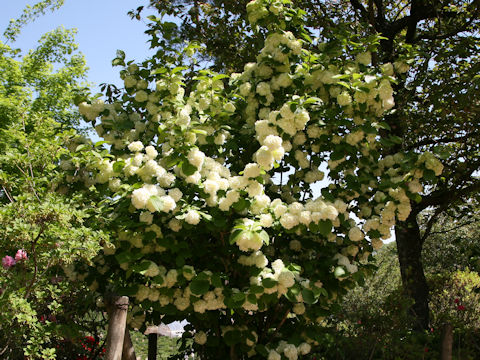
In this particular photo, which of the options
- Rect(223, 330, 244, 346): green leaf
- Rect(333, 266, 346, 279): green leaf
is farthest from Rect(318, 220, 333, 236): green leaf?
Rect(223, 330, 244, 346): green leaf

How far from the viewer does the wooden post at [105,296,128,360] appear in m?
2.65

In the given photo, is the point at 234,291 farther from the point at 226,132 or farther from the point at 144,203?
the point at 226,132

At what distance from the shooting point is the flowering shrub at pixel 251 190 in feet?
9.52

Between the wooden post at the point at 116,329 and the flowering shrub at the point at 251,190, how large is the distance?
0.28 meters

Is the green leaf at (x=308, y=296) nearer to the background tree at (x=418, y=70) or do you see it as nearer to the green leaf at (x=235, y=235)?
the green leaf at (x=235, y=235)

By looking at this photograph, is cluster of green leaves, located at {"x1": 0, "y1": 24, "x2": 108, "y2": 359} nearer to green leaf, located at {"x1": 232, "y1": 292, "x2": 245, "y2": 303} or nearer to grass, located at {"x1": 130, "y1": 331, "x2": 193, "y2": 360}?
green leaf, located at {"x1": 232, "y1": 292, "x2": 245, "y2": 303}

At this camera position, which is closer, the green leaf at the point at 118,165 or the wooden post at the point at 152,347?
the green leaf at the point at 118,165

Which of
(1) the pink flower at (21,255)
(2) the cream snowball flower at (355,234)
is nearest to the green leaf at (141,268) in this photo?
(1) the pink flower at (21,255)

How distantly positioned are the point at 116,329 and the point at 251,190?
1.18 metres

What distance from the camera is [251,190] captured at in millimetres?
2857

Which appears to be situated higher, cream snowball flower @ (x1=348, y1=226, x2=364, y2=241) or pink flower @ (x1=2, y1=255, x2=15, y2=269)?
cream snowball flower @ (x1=348, y1=226, x2=364, y2=241)

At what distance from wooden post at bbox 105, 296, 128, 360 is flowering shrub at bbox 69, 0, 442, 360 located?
0.28 meters

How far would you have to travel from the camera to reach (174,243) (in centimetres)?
309

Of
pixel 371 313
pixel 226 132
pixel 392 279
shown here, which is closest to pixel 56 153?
pixel 226 132
